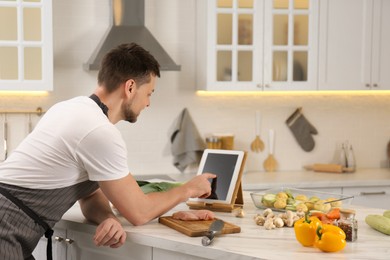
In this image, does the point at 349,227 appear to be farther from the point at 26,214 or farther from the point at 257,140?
the point at 257,140

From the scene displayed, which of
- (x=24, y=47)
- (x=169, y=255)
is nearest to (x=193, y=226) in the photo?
(x=169, y=255)

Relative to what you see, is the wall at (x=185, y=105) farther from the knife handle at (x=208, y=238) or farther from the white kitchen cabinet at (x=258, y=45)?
the knife handle at (x=208, y=238)

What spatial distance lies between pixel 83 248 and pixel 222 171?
779 millimetres

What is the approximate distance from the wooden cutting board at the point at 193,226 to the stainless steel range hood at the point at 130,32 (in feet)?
8.05

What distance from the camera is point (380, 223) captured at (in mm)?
2936

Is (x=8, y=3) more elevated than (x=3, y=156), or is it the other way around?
(x=8, y=3)

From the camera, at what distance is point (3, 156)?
5.48 metres

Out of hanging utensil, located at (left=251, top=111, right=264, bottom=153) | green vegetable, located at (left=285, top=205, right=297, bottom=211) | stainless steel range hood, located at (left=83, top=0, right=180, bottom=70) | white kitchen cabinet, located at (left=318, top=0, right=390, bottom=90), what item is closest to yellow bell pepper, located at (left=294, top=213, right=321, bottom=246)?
green vegetable, located at (left=285, top=205, right=297, bottom=211)

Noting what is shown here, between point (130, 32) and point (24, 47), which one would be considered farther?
point (130, 32)

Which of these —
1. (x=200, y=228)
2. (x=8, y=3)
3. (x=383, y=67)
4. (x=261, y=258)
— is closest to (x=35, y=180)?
(x=200, y=228)

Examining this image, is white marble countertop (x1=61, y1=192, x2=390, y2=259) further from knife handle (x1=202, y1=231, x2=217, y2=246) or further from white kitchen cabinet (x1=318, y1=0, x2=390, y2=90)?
white kitchen cabinet (x1=318, y1=0, x2=390, y2=90)

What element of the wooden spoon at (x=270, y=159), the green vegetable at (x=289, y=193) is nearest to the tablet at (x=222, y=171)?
the green vegetable at (x=289, y=193)

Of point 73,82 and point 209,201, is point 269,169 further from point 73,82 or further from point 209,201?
point 209,201

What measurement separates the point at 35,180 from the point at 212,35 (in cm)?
286
